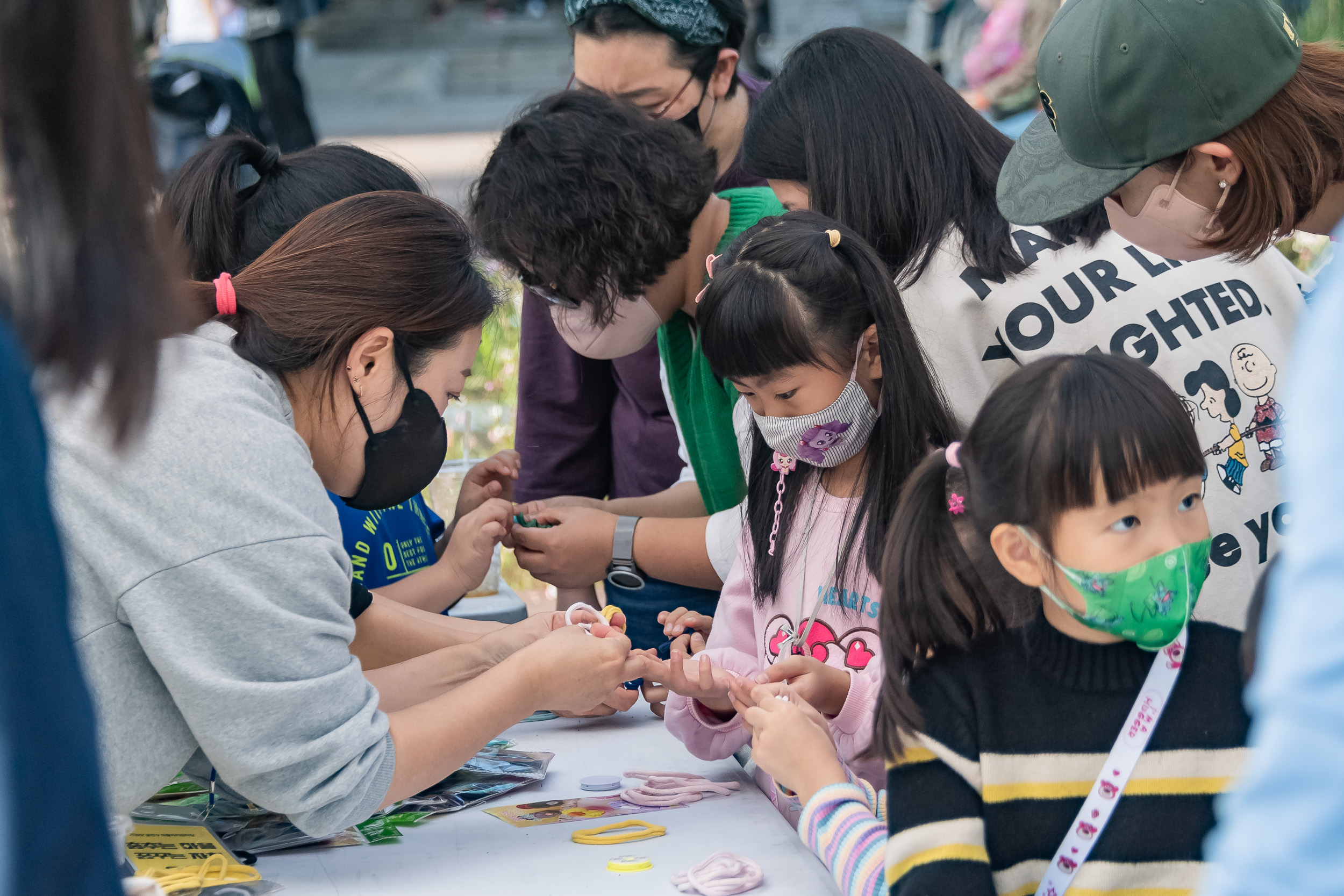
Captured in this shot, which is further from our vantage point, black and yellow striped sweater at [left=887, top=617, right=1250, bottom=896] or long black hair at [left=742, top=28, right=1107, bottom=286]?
long black hair at [left=742, top=28, right=1107, bottom=286]

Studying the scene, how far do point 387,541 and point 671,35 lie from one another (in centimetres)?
123


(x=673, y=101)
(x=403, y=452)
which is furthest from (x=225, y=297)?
(x=673, y=101)

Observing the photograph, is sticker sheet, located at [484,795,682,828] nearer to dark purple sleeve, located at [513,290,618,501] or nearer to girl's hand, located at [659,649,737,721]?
girl's hand, located at [659,649,737,721]

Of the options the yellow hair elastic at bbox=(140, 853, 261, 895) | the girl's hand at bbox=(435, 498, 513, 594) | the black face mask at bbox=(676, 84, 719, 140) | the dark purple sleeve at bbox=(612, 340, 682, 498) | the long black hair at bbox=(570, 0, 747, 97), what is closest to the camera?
the yellow hair elastic at bbox=(140, 853, 261, 895)

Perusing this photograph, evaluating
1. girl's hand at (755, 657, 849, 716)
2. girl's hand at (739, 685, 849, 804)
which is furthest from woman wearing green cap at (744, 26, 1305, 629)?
girl's hand at (739, 685, 849, 804)

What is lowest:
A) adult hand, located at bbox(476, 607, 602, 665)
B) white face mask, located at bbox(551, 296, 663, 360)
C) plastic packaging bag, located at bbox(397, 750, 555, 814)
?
plastic packaging bag, located at bbox(397, 750, 555, 814)

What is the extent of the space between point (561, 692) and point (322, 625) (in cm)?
39

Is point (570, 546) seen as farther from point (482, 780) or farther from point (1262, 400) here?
point (1262, 400)

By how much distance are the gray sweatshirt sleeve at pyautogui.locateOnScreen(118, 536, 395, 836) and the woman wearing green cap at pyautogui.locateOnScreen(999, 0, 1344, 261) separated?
44.6 inches

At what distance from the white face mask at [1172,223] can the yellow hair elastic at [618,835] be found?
109cm

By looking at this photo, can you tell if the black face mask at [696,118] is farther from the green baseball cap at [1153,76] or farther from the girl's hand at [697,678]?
the girl's hand at [697,678]

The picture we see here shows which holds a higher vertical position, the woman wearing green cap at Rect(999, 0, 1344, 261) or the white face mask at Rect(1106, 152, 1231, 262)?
the woman wearing green cap at Rect(999, 0, 1344, 261)

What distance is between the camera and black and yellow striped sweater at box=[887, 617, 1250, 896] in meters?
1.18

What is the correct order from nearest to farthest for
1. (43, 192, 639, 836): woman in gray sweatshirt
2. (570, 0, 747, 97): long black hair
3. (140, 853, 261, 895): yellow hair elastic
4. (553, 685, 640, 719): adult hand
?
(43, 192, 639, 836): woman in gray sweatshirt < (140, 853, 261, 895): yellow hair elastic < (553, 685, 640, 719): adult hand < (570, 0, 747, 97): long black hair
